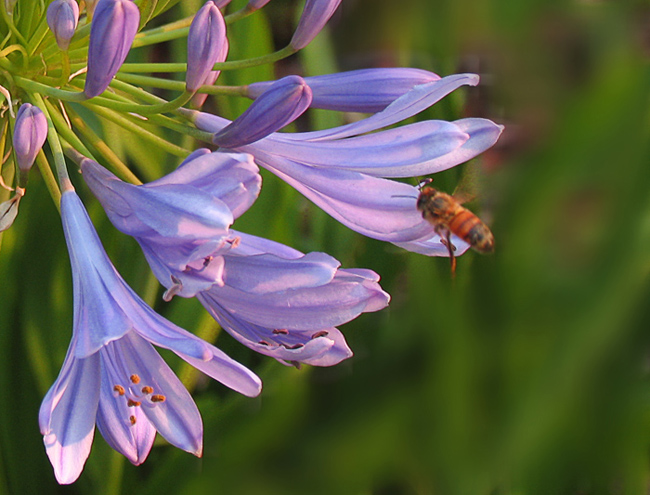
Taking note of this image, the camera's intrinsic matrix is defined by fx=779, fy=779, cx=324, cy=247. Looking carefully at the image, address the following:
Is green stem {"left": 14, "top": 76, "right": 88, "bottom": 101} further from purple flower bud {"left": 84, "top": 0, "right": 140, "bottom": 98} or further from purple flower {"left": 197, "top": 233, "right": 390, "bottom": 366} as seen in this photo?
purple flower {"left": 197, "top": 233, "right": 390, "bottom": 366}

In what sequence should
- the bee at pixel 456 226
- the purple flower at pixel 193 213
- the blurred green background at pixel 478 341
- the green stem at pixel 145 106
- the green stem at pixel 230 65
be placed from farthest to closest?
1. the blurred green background at pixel 478 341
2. the bee at pixel 456 226
3. the green stem at pixel 230 65
4. the green stem at pixel 145 106
5. the purple flower at pixel 193 213

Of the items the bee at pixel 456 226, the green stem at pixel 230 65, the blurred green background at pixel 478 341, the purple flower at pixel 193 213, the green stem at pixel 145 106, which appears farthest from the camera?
the blurred green background at pixel 478 341

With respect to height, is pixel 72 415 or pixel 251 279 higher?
pixel 251 279

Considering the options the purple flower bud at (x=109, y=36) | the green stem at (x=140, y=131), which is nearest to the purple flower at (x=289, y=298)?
the green stem at (x=140, y=131)

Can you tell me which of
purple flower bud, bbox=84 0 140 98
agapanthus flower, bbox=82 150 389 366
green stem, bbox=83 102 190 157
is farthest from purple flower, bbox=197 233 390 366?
purple flower bud, bbox=84 0 140 98

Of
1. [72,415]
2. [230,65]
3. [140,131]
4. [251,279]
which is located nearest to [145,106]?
[140,131]

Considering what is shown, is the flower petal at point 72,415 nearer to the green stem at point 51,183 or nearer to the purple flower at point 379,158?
the green stem at point 51,183

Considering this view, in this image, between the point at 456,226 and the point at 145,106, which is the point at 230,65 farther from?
the point at 456,226

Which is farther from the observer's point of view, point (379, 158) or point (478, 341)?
point (478, 341)
